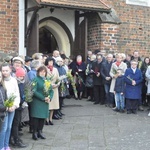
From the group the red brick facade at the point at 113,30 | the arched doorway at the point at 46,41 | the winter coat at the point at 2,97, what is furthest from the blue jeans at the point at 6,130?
the arched doorway at the point at 46,41

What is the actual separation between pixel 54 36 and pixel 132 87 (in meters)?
5.04

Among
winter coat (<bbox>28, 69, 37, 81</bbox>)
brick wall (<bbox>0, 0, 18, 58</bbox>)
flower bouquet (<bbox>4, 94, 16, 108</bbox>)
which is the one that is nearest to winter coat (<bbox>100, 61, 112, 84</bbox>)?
brick wall (<bbox>0, 0, 18, 58</bbox>)

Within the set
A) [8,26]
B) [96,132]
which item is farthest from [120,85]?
[8,26]

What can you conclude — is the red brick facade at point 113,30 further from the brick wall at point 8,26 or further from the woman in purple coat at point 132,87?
the woman in purple coat at point 132,87

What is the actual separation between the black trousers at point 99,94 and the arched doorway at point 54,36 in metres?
2.84

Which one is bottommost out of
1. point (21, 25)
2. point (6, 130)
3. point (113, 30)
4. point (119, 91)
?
point (6, 130)

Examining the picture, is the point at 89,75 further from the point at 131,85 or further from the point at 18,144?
the point at 18,144

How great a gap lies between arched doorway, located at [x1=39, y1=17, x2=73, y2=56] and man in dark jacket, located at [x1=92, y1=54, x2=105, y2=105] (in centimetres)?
253

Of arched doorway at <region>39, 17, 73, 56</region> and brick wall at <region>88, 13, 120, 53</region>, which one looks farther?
arched doorway at <region>39, 17, 73, 56</region>

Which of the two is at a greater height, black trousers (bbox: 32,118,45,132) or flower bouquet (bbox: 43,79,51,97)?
flower bouquet (bbox: 43,79,51,97)

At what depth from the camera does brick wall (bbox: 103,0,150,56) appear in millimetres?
15703

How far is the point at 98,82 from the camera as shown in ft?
41.1

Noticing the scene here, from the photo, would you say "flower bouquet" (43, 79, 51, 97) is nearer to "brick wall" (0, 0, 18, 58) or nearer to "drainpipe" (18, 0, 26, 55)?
"brick wall" (0, 0, 18, 58)

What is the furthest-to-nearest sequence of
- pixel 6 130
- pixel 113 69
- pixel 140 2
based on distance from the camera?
pixel 140 2 < pixel 113 69 < pixel 6 130
